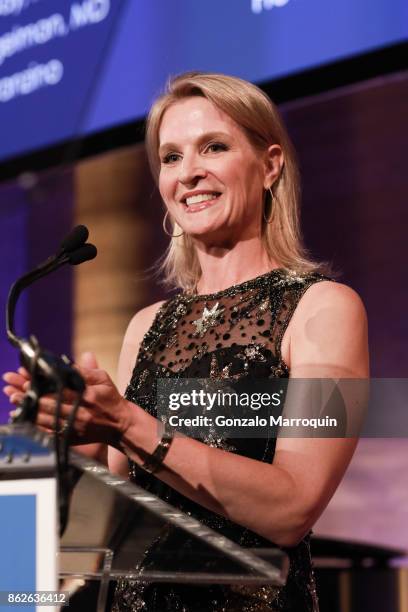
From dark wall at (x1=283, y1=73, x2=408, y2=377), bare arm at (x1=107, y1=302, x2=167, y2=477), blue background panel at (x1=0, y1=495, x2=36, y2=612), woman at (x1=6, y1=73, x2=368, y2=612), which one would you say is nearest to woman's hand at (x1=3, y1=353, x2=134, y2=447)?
woman at (x1=6, y1=73, x2=368, y2=612)

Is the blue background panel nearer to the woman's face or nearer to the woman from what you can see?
the woman

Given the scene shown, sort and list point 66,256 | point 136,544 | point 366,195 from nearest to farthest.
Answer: point 136,544 < point 66,256 < point 366,195

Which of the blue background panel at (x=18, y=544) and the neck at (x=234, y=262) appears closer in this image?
the blue background panel at (x=18, y=544)

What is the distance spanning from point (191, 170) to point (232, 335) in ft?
1.05

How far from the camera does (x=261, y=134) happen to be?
1736 millimetres

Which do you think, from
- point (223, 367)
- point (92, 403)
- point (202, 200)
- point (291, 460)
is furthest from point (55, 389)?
point (202, 200)

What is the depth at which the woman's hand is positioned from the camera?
3.63 ft

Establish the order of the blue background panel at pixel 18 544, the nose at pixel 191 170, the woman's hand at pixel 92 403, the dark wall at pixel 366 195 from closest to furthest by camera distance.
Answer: the blue background panel at pixel 18 544, the woman's hand at pixel 92 403, the nose at pixel 191 170, the dark wall at pixel 366 195

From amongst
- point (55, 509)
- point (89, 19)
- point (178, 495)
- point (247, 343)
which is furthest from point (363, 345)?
point (89, 19)

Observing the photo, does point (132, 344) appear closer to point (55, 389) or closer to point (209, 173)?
point (209, 173)

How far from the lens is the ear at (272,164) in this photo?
1.77 meters

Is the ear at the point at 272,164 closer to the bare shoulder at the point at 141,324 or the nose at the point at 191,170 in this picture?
the nose at the point at 191,170

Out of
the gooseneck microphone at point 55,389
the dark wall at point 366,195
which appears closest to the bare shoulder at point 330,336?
the gooseneck microphone at point 55,389

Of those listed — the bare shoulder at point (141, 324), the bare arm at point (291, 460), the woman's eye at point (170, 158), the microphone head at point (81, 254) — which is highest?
the microphone head at point (81, 254)
